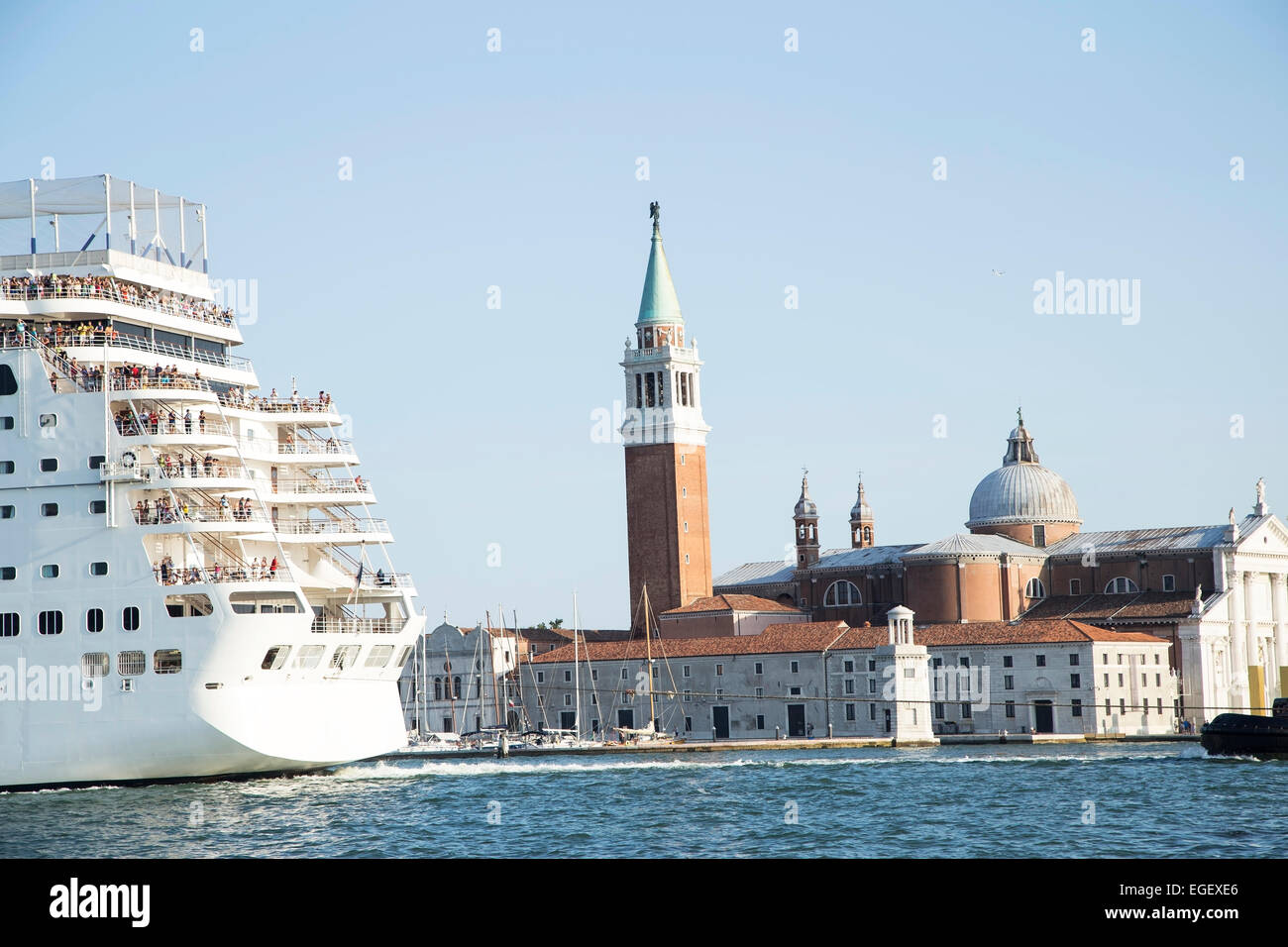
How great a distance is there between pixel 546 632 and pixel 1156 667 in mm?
33644

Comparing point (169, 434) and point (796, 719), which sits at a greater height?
point (169, 434)

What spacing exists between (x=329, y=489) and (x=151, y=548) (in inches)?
266

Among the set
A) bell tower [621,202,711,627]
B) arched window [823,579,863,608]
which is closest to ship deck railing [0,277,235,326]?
bell tower [621,202,711,627]

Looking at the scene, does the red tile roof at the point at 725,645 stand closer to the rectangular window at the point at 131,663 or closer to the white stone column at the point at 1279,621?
the white stone column at the point at 1279,621

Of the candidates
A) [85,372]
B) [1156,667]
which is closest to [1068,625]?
[1156,667]

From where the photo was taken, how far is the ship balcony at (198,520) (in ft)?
119

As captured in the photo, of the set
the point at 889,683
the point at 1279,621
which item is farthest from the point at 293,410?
the point at 1279,621

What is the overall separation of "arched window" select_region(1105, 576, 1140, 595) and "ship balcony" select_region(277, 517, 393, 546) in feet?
183

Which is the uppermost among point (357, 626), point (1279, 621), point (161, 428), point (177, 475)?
point (161, 428)

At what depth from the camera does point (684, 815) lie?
108 feet

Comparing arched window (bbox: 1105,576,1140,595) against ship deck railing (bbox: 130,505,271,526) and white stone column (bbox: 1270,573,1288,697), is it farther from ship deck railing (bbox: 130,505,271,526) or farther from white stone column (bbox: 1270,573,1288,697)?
ship deck railing (bbox: 130,505,271,526)

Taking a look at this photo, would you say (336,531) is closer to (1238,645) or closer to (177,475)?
(177,475)

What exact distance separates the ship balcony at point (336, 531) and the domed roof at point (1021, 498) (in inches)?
2315

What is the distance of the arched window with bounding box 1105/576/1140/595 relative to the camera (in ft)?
287
